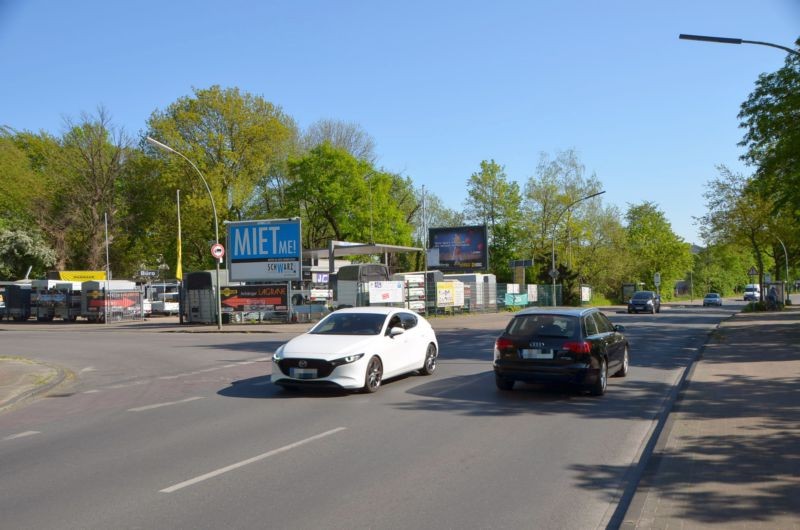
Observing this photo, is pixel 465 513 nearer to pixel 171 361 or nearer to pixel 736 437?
pixel 736 437

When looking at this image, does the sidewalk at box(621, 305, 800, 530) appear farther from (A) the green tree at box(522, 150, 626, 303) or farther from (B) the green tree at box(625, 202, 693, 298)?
(B) the green tree at box(625, 202, 693, 298)

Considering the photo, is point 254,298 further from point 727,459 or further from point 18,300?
point 727,459

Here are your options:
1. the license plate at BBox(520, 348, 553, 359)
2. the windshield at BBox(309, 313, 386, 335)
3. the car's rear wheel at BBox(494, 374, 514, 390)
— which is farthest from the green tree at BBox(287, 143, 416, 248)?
the license plate at BBox(520, 348, 553, 359)

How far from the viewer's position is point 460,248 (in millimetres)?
57562

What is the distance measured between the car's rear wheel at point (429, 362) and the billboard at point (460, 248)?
4242 cm

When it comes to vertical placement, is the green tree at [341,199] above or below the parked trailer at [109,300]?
above

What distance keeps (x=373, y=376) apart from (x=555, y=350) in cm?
314

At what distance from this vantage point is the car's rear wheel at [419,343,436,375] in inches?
557

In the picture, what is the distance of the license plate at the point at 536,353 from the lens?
10984 mm

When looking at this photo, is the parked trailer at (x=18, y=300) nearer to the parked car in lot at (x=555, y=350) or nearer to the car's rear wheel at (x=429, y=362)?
the car's rear wheel at (x=429, y=362)

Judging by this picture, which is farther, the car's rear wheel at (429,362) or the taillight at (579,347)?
the car's rear wheel at (429,362)

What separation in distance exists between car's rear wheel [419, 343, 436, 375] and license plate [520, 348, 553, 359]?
3310mm

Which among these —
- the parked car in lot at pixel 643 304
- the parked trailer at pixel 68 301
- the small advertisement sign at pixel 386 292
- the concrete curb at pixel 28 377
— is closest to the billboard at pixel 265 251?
the small advertisement sign at pixel 386 292

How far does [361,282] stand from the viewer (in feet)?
118
